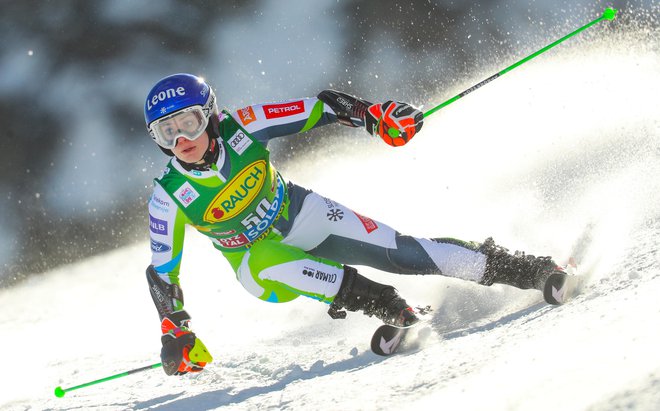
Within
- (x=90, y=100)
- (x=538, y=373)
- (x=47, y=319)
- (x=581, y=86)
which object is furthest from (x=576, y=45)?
(x=538, y=373)

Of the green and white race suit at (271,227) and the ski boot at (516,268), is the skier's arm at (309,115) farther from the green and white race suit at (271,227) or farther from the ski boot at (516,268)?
the ski boot at (516,268)

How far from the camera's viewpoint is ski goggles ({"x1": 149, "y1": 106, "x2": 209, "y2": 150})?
158 inches

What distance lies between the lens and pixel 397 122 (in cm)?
414

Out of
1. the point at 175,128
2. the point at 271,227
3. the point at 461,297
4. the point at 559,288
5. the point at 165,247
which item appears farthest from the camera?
the point at 461,297

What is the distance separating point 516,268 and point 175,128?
188 centimetres

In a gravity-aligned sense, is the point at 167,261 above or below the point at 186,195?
below

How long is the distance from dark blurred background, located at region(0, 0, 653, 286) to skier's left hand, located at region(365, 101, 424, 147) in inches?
281

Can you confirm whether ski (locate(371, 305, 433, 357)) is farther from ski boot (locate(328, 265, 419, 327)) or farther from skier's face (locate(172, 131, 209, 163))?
skier's face (locate(172, 131, 209, 163))

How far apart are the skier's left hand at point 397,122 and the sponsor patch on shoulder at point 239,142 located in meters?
0.70

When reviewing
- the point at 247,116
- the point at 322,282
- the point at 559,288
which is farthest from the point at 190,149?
the point at 559,288

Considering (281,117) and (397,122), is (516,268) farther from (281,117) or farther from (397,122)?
(281,117)

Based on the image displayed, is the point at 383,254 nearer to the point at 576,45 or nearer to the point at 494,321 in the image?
the point at 494,321

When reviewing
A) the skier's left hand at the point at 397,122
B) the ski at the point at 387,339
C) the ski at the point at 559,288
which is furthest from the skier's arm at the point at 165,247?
the ski at the point at 559,288

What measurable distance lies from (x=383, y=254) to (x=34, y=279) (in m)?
7.55
